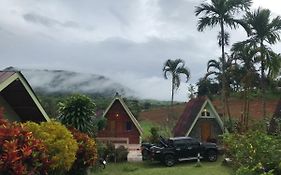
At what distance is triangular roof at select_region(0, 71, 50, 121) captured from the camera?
1151 centimetres

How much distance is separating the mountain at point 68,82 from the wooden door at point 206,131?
151ft

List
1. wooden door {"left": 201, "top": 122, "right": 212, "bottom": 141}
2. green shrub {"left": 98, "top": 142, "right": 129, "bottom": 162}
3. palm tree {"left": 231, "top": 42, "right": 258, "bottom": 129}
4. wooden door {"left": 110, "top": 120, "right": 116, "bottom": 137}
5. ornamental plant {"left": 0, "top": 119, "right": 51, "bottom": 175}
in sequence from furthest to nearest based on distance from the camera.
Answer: wooden door {"left": 110, "top": 120, "right": 116, "bottom": 137} → wooden door {"left": 201, "top": 122, "right": 212, "bottom": 141} → palm tree {"left": 231, "top": 42, "right": 258, "bottom": 129} → green shrub {"left": 98, "top": 142, "right": 129, "bottom": 162} → ornamental plant {"left": 0, "top": 119, "right": 51, "bottom": 175}

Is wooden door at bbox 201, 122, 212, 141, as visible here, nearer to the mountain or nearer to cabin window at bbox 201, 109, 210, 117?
cabin window at bbox 201, 109, 210, 117

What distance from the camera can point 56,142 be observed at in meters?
12.7

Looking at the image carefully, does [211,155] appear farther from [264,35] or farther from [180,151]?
[264,35]

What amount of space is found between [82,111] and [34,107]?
10149 mm

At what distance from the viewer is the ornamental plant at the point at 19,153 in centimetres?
852

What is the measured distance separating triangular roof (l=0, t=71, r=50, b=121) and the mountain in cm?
6659

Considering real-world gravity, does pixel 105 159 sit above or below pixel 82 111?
below

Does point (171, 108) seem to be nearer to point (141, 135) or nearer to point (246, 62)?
point (141, 135)

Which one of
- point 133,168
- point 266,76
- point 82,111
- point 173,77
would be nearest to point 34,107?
point 82,111

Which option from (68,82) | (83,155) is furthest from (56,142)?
(68,82)

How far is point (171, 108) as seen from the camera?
5034 cm

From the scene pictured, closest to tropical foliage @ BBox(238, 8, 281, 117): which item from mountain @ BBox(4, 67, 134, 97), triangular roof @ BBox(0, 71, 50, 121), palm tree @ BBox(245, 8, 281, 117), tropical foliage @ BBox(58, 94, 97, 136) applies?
palm tree @ BBox(245, 8, 281, 117)
